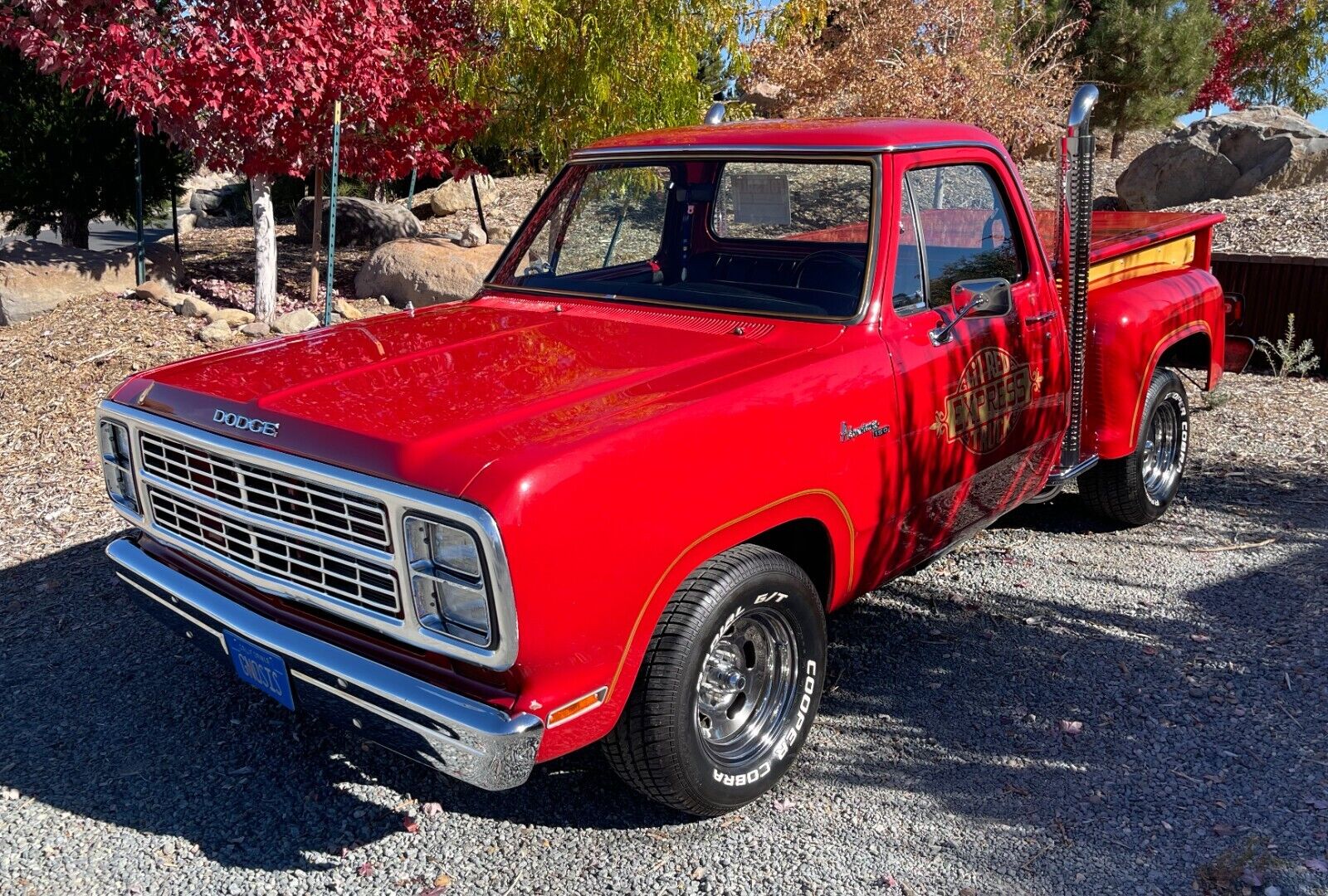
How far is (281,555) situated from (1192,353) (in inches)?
184

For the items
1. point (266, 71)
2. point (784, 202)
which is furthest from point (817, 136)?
point (266, 71)

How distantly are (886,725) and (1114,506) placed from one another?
2.23 m

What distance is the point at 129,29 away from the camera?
27.5 feet

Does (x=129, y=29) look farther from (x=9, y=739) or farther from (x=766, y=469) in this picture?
(x=766, y=469)

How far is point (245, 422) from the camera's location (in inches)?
123

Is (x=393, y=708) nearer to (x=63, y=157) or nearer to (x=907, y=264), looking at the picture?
(x=907, y=264)

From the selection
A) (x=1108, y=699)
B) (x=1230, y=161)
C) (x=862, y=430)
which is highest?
(x=1230, y=161)

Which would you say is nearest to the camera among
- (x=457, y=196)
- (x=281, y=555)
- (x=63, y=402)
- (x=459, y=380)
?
(x=281, y=555)

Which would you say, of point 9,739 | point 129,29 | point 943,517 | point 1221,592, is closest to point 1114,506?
point 1221,592

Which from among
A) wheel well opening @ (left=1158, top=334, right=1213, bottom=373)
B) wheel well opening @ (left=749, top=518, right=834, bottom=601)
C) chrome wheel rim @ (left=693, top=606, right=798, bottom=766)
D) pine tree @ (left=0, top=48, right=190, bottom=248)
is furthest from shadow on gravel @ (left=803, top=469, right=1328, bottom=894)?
pine tree @ (left=0, top=48, right=190, bottom=248)

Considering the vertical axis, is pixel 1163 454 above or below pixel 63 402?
above

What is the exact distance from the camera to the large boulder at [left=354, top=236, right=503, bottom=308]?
10.6 meters

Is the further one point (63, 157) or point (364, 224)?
point (364, 224)

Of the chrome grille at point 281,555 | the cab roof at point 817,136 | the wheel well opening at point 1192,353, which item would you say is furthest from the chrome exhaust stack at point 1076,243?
the chrome grille at point 281,555
